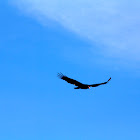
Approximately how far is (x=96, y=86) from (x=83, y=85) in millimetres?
2841

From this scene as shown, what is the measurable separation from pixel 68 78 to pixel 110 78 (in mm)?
8513

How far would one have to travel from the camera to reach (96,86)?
227 ft

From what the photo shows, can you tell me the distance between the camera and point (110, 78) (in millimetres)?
66000

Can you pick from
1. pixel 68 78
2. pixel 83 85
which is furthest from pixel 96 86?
pixel 68 78

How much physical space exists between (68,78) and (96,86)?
24.1 ft

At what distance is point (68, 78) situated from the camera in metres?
65.2

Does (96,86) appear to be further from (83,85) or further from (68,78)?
(68,78)

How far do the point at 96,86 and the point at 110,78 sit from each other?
446 cm
